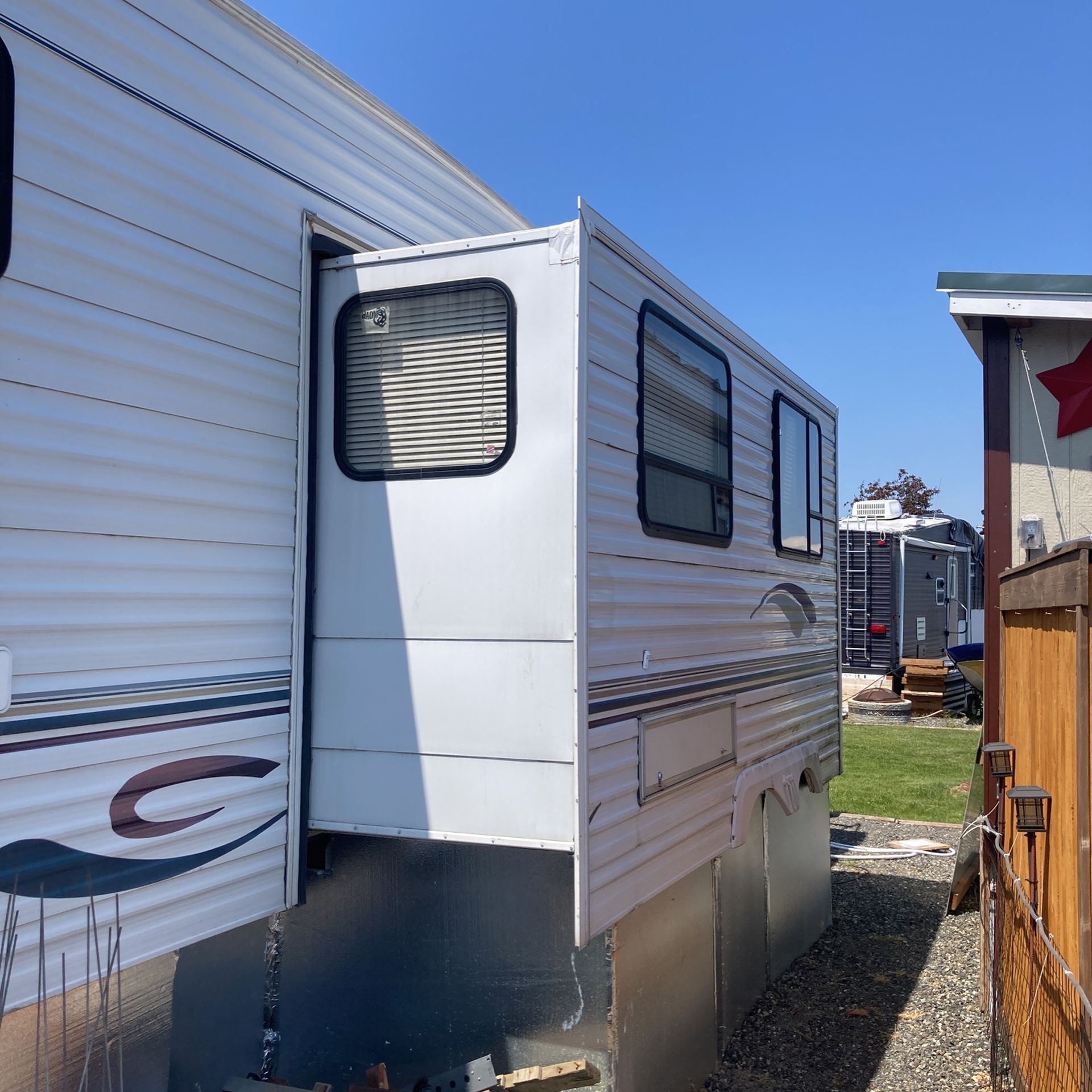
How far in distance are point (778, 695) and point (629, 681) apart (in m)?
1.95

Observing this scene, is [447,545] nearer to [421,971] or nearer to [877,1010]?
[421,971]

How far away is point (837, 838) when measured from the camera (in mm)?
8461

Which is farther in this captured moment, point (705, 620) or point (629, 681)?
point (705, 620)

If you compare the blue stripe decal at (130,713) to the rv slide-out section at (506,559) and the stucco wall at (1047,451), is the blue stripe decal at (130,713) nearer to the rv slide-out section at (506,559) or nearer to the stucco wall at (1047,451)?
the rv slide-out section at (506,559)

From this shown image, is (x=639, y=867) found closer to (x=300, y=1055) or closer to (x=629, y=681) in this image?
(x=629, y=681)

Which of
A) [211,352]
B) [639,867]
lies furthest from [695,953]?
[211,352]

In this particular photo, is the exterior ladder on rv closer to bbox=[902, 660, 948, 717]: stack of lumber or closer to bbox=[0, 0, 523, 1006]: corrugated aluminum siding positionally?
bbox=[902, 660, 948, 717]: stack of lumber

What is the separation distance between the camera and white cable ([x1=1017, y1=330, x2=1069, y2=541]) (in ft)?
18.7

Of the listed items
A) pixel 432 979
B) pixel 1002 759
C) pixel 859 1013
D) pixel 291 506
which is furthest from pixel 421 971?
Result: pixel 859 1013

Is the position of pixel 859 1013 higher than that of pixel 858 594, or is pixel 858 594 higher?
pixel 858 594

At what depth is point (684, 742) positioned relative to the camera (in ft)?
12.6

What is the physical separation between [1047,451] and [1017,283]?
0.94 metres

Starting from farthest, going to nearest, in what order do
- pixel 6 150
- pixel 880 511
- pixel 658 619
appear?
pixel 880 511 < pixel 658 619 < pixel 6 150

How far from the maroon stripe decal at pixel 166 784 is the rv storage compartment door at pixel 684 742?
1.29 m
